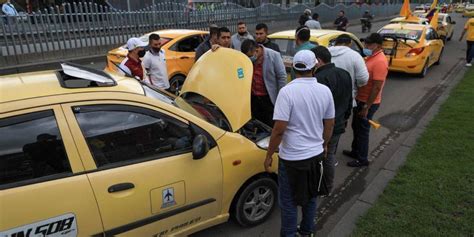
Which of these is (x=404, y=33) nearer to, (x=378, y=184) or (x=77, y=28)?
(x=378, y=184)

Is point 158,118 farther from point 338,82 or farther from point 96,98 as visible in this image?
point 338,82

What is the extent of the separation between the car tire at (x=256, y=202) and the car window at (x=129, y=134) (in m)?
0.84

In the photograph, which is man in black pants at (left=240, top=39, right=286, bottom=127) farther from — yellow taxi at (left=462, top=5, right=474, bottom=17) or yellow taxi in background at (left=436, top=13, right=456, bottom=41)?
yellow taxi at (left=462, top=5, right=474, bottom=17)

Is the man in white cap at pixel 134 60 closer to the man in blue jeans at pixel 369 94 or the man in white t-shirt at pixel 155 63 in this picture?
the man in white t-shirt at pixel 155 63

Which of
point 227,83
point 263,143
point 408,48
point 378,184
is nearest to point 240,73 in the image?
point 227,83

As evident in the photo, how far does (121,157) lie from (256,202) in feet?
4.81

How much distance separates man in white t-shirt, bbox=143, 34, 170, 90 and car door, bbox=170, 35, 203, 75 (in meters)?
2.85

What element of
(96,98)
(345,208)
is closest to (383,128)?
(345,208)

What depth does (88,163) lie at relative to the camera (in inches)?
92.9

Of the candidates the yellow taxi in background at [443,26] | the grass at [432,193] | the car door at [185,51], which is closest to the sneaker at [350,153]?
the grass at [432,193]

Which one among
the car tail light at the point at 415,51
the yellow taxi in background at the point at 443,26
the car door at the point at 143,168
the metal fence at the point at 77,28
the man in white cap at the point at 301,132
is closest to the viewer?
the car door at the point at 143,168

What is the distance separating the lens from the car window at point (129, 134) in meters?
2.42

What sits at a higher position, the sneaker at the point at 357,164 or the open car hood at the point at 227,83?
the open car hood at the point at 227,83

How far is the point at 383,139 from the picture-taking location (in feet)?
19.2
